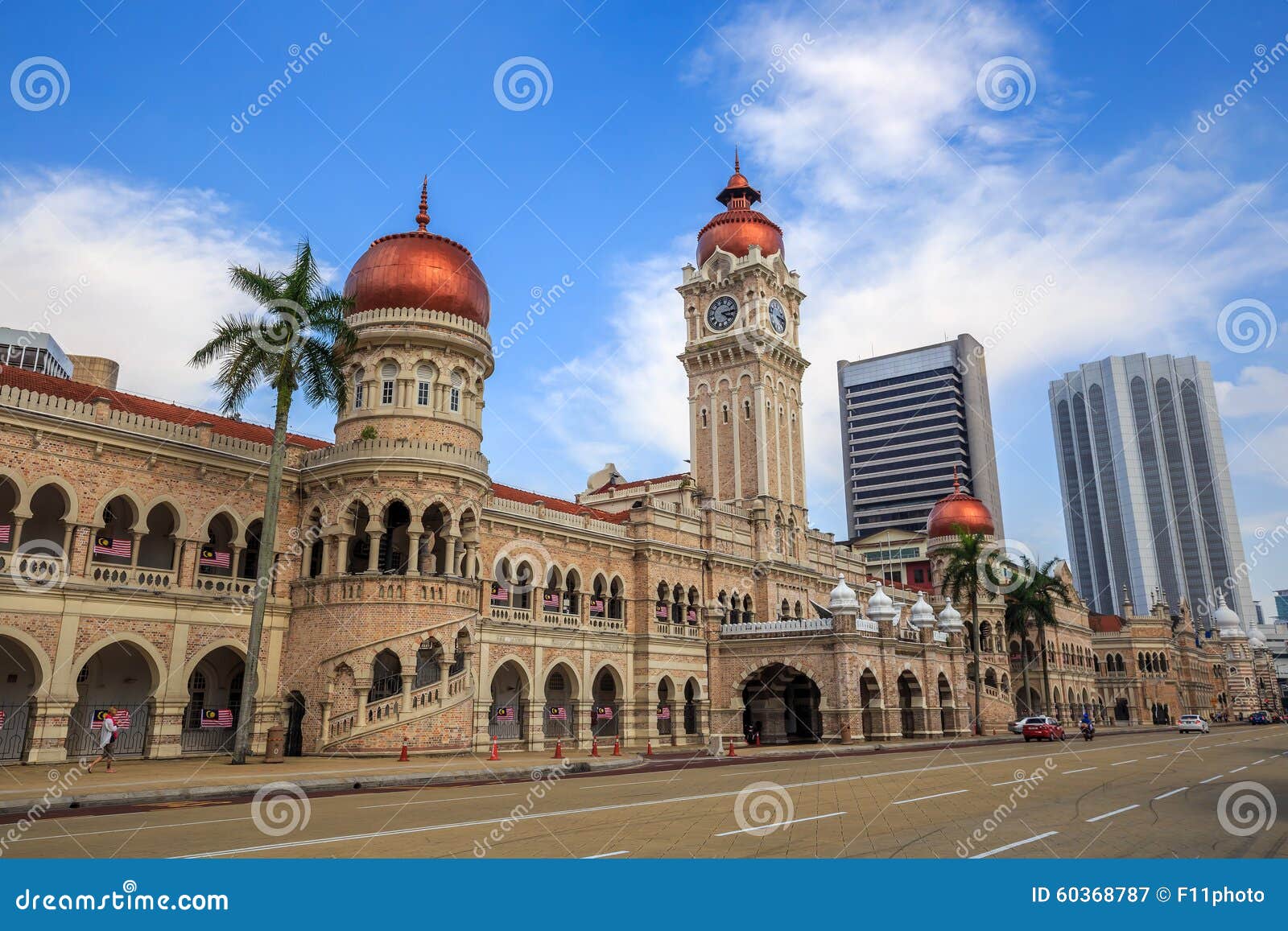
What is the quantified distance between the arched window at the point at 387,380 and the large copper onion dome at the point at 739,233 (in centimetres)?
2892

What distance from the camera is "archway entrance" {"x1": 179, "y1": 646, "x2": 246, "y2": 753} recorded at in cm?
2728

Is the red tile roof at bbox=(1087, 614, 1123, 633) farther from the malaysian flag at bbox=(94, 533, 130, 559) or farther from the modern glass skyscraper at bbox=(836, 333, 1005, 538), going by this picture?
the malaysian flag at bbox=(94, 533, 130, 559)

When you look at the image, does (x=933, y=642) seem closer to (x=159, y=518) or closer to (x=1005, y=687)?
(x=1005, y=687)

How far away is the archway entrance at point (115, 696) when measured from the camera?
1000 inches

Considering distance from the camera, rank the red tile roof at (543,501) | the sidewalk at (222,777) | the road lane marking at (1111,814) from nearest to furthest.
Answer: the road lane marking at (1111,814)
the sidewalk at (222,777)
the red tile roof at (543,501)

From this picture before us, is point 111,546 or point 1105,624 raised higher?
point 1105,624

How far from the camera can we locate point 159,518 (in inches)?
1122
